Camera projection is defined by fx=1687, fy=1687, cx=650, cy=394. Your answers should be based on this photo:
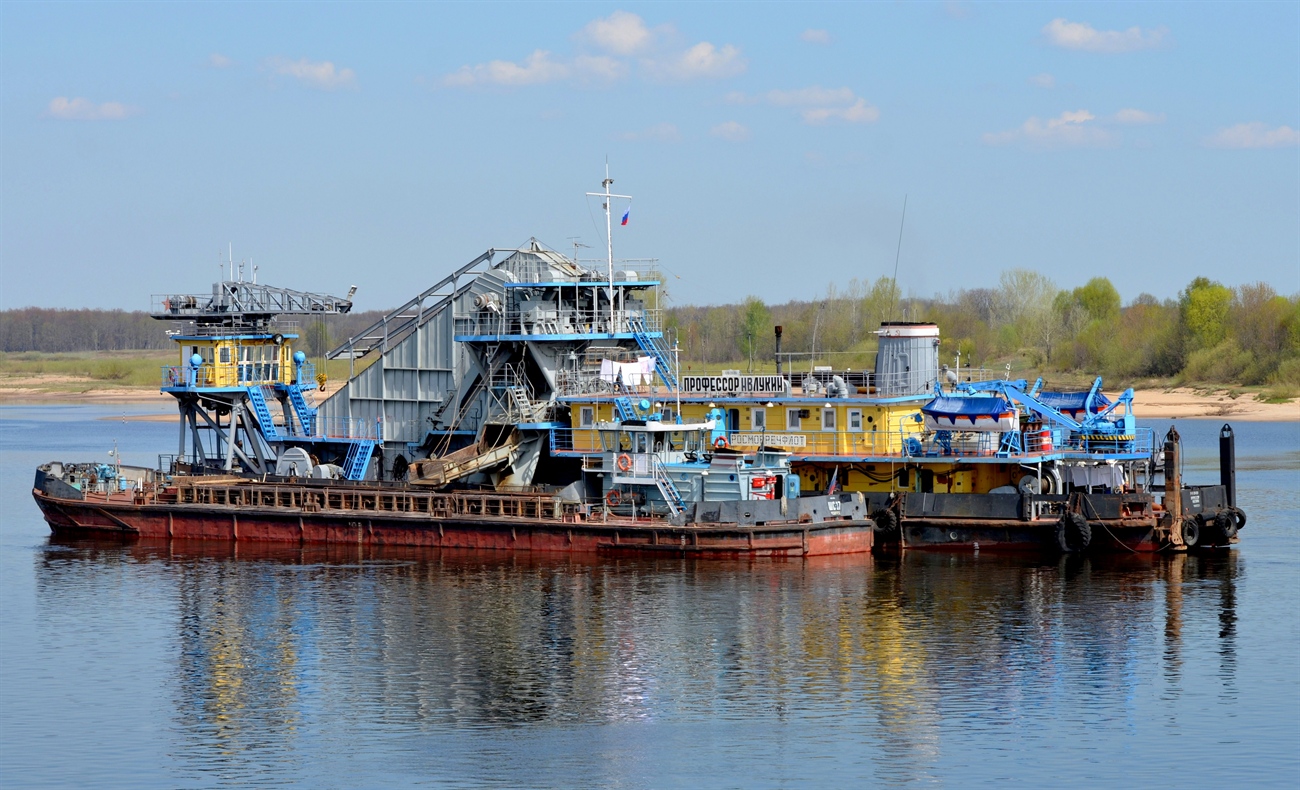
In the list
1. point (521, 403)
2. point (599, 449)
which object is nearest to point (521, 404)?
point (521, 403)

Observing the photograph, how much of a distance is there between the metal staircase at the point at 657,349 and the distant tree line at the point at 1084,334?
58.3 metres

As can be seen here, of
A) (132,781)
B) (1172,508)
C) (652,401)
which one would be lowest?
(132,781)

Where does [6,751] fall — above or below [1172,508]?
below

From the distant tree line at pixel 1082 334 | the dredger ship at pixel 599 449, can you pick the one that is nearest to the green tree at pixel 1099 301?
the distant tree line at pixel 1082 334

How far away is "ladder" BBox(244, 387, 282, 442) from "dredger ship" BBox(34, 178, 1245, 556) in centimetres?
8

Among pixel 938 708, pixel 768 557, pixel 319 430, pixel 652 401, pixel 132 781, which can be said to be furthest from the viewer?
pixel 319 430

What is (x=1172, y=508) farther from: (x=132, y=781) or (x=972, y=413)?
(x=132, y=781)

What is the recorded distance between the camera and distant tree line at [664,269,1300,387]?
124000mm

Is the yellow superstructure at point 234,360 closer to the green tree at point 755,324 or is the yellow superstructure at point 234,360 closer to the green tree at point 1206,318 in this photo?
the green tree at point 755,324

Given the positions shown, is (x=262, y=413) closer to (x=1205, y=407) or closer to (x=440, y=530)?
(x=440, y=530)

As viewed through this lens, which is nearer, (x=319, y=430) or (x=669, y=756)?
(x=669, y=756)

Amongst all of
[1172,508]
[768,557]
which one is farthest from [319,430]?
[1172,508]

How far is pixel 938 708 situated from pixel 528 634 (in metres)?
10.7

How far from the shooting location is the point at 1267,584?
44.6 m
